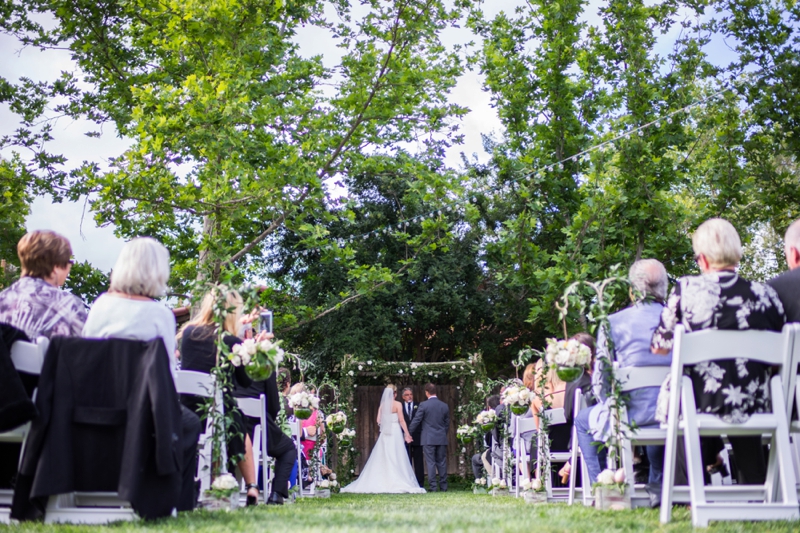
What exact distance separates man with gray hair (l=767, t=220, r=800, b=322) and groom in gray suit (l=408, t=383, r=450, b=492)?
11.4 metres

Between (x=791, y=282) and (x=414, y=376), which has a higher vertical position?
(x=414, y=376)

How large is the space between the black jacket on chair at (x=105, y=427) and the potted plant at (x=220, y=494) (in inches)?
41.8

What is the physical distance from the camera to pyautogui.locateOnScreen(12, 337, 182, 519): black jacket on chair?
11.8 ft

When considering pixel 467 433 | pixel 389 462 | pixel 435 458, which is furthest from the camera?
pixel 389 462

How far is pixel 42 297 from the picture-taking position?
4.18 metres

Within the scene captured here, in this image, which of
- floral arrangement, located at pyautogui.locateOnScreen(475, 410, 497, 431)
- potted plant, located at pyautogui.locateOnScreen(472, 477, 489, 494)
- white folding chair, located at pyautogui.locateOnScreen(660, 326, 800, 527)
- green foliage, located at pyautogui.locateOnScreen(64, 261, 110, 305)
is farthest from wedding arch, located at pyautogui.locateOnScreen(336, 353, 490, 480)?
white folding chair, located at pyautogui.locateOnScreen(660, 326, 800, 527)

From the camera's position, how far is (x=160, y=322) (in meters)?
3.99

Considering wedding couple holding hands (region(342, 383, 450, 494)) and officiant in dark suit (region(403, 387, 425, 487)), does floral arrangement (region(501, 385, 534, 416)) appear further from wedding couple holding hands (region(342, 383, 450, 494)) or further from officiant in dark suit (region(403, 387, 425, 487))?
officiant in dark suit (region(403, 387, 425, 487))

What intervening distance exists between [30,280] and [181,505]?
55.9 inches

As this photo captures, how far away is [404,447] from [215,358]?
11.9 m

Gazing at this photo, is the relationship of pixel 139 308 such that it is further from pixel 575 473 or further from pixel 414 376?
pixel 414 376

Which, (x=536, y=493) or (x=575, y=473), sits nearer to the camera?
(x=575, y=473)

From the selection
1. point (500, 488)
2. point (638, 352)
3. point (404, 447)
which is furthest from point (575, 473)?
point (404, 447)

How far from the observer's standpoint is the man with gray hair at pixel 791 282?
4.28m
